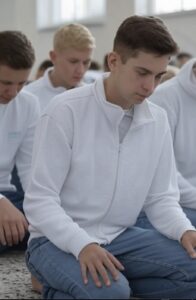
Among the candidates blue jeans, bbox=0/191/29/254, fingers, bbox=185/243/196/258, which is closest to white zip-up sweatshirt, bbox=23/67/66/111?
blue jeans, bbox=0/191/29/254

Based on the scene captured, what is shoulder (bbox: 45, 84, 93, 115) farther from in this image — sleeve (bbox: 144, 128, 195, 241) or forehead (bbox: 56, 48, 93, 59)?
forehead (bbox: 56, 48, 93, 59)

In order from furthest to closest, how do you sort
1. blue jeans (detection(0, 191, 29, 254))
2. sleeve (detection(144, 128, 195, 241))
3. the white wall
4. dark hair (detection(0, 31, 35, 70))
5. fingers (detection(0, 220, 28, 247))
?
the white wall → blue jeans (detection(0, 191, 29, 254)) → dark hair (detection(0, 31, 35, 70)) → fingers (detection(0, 220, 28, 247)) → sleeve (detection(144, 128, 195, 241))

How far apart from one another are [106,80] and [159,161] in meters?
0.24

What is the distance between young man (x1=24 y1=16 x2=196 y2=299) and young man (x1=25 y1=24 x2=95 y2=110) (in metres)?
1.03

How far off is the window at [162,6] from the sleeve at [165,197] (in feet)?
14.2

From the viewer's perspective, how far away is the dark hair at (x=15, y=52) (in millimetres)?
1772

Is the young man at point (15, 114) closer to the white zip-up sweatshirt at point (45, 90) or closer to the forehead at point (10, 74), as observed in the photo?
the forehead at point (10, 74)

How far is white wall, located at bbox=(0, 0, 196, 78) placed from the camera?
562 centimetres

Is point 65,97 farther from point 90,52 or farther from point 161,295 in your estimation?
point 90,52

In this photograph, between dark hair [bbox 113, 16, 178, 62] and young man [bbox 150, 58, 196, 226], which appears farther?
young man [bbox 150, 58, 196, 226]

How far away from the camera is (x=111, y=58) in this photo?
142cm

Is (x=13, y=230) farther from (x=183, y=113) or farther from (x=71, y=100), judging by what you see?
(x=183, y=113)

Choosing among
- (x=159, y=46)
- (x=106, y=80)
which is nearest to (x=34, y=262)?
(x=106, y=80)

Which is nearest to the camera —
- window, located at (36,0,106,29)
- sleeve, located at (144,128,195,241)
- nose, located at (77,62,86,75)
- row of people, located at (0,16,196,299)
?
row of people, located at (0,16,196,299)
